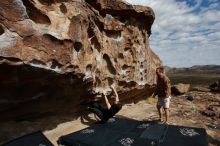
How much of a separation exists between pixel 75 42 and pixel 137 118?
436 cm

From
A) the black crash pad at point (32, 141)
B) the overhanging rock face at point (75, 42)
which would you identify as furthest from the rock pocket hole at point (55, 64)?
the black crash pad at point (32, 141)

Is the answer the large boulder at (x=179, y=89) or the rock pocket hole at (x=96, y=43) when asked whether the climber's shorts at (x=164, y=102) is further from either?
the large boulder at (x=179, y=89)

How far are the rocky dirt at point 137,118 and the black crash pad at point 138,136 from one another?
3.09 feet

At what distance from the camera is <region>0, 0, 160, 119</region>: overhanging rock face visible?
21.5 ft

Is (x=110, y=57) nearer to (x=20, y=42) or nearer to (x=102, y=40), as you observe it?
(x=102, y=40)

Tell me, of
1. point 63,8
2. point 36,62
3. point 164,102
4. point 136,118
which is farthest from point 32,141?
point 136,118

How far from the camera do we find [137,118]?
428 inches

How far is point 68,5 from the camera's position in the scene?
25.6 ft

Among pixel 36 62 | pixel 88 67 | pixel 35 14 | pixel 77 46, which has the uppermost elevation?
pixel 35 14

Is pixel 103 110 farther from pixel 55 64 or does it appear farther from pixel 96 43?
pixel 55 64

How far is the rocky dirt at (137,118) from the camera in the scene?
26.6ft

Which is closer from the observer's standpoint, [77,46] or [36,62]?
[36,62]

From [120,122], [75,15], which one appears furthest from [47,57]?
[120,122]

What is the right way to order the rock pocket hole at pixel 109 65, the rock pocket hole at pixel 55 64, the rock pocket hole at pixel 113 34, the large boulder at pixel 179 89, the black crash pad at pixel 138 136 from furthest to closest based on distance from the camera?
the large boulder at pixel 179 89
the rock pocket hole at pixel 113 34
the rock pocket hole at pixel 109 65
the rock pocket hole at pixel 55 64
the black crash pad at pixel 138 136
